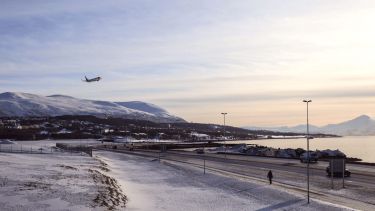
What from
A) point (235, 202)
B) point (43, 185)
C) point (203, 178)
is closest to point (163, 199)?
point (235, 202)

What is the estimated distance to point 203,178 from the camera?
62.6 meters

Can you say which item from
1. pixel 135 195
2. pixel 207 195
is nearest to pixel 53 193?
pixel 135 195

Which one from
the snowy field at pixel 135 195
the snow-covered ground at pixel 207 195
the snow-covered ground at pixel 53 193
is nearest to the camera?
the snow-covered ground at pixel 53 193

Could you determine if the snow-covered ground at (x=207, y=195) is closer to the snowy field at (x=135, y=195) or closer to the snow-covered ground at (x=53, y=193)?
the snowy field at (x=135, y=195)

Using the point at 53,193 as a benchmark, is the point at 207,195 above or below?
below

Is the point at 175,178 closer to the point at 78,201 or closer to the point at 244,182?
the point at 244,182

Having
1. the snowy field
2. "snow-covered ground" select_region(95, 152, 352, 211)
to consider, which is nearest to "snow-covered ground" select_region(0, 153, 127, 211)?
the snowy field

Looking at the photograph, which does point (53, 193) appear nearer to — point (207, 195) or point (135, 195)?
point (135, 195)

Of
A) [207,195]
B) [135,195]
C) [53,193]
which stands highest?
[53,193]

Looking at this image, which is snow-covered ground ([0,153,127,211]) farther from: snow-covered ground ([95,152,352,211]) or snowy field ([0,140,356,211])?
snow-covered ground ([95,152,352,211])

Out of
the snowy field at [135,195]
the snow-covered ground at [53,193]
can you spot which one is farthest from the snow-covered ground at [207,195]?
the snow-covered ground at [53,193]

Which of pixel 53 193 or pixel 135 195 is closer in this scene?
pixel 53 193

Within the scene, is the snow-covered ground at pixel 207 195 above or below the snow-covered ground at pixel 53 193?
below

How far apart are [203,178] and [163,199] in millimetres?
21245
